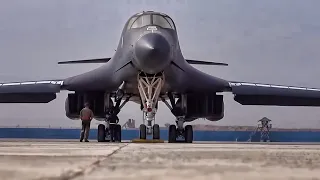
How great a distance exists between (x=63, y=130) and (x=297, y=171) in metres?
31.4

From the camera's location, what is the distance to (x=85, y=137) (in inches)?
460

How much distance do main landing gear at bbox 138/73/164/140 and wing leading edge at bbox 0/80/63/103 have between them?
3.74 m

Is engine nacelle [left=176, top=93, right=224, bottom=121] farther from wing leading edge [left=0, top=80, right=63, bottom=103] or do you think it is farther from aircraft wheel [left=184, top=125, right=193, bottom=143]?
wing leading edge [left=0, top=80, right=63, bottom=103]

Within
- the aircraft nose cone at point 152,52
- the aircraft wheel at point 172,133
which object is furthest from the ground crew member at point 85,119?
the aircraft wheel at point 172,133

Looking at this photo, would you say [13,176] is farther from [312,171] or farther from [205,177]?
[312,171]

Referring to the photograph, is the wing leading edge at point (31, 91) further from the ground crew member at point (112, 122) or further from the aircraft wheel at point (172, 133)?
the aircraft wheel at point (172, 133)

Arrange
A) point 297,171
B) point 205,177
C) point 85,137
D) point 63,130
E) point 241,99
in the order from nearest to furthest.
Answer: point 205,177 → point 297,171 → point 85,137 → point 241,99 → point 63,130

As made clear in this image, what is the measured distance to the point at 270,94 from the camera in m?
15.5

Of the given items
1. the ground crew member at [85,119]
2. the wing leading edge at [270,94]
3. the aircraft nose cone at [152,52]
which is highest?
the aircraft nose cone at [152,52]

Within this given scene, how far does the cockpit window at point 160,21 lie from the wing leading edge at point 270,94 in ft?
11.3

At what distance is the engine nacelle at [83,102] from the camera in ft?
45.2

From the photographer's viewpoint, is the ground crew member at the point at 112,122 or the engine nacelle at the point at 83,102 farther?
the engine nacelle at the point at 83,102

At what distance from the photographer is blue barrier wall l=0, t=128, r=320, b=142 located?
3055cm

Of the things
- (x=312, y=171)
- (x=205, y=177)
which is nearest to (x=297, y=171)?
(x=312, y=171)
